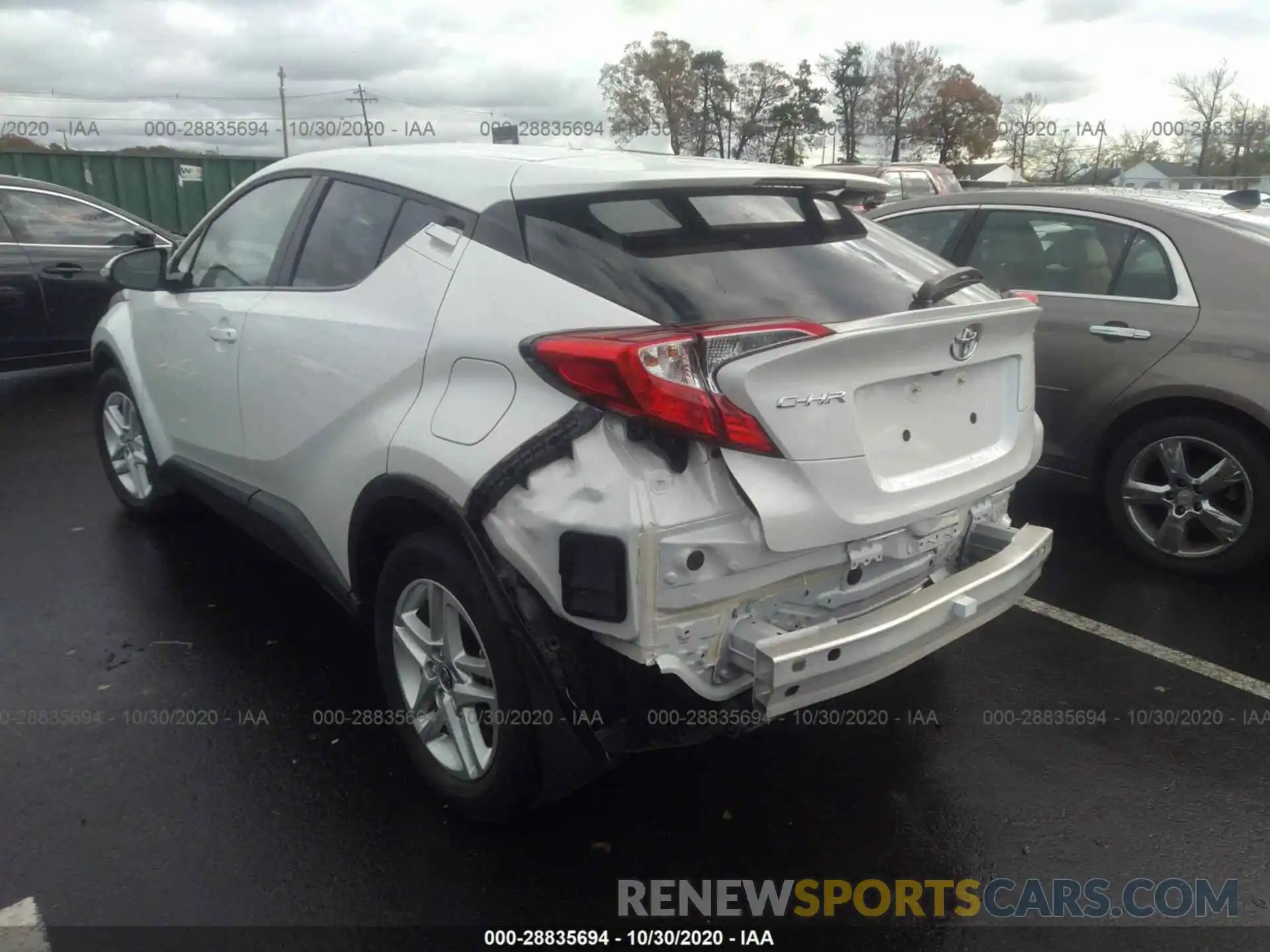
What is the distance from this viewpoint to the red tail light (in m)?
2.11

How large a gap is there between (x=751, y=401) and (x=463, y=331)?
0.82m

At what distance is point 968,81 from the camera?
2296 inches

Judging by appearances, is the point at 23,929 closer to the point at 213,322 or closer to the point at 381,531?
the point at 381,531

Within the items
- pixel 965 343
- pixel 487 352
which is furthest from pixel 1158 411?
pixel 487 352

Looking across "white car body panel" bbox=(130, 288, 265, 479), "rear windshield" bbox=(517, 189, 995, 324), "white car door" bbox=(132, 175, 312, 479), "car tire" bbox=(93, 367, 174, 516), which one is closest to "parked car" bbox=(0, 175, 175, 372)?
"car tire" bbox=(93, 367, 174, 516)

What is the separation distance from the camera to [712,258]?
8.29 feet

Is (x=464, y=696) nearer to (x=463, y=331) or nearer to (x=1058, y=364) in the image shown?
(x=463, y=331)

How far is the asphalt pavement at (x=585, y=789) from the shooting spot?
2.56 metres

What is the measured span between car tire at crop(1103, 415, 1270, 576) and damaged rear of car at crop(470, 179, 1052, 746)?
1994 mm

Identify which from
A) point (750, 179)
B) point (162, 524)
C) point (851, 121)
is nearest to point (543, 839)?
point (750, 179)

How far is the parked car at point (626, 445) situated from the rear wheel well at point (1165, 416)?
1.74 meters

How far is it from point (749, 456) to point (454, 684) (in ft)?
3.59

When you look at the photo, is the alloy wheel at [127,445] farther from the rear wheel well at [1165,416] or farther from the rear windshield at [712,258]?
the rear wheel well at [1165,416]

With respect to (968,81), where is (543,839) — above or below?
below
